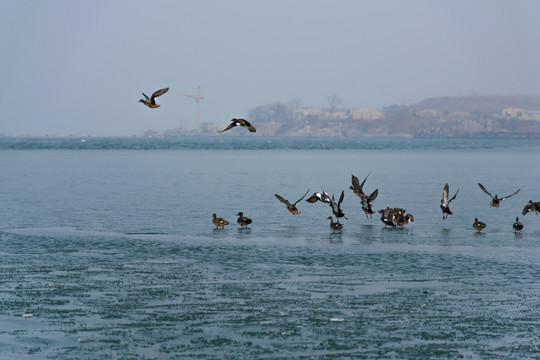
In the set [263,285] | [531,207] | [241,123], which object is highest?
[241,123]

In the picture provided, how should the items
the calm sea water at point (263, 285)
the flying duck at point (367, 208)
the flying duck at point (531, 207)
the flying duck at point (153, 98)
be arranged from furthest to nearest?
the flying duck at point (367, 208)
the flying duck at point (531, 207)
the flying duck at point (153, 98)
the calm sea water at point (263, 285)

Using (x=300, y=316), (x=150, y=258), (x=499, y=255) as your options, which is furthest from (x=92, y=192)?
(x=300, y=316)

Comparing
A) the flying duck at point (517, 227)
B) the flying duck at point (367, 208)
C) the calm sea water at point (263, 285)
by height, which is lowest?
the calm sea water at point (263, 285)

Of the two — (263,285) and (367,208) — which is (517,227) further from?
(263,285)

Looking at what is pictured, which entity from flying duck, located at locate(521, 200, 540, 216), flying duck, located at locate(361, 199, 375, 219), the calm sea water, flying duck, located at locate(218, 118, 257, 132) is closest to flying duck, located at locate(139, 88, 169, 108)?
flying duck, located at locate(218, 118, 257, 132)

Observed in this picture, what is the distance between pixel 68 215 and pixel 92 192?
11.4 meters

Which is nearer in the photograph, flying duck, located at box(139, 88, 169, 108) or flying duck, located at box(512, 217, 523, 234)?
flying duck, located at box(139, 88, 169, 108)

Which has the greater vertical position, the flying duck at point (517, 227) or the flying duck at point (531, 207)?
the flying duck at point (531, 207)

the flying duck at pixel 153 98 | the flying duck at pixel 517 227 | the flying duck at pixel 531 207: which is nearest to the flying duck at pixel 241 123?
the flying duck at pixel 153 98

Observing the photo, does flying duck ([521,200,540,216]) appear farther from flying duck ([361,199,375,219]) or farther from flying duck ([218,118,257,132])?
flying duck ([218,118,257,132])

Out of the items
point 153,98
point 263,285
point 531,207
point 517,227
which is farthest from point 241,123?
point 531,207

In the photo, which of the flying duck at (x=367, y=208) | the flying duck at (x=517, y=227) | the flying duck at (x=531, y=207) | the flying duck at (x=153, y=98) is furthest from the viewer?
the flying duck at (x=367, y=208)

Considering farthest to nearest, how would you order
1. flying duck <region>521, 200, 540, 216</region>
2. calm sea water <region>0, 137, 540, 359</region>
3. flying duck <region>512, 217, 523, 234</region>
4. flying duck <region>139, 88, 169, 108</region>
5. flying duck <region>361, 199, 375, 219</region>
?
flying duck <region>361, 199, 375, 219</region> < flying duck <region>521, 200, 540, 216</region> < flying duck <region>512, 217, 523, 234</region> < flying duck <region>139, 88, 169, 108</region> < calm sea water <region>0, 137, 540, 359</region>

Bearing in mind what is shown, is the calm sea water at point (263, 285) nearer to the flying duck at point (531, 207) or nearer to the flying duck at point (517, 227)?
the flying duck at point (517, 227)
